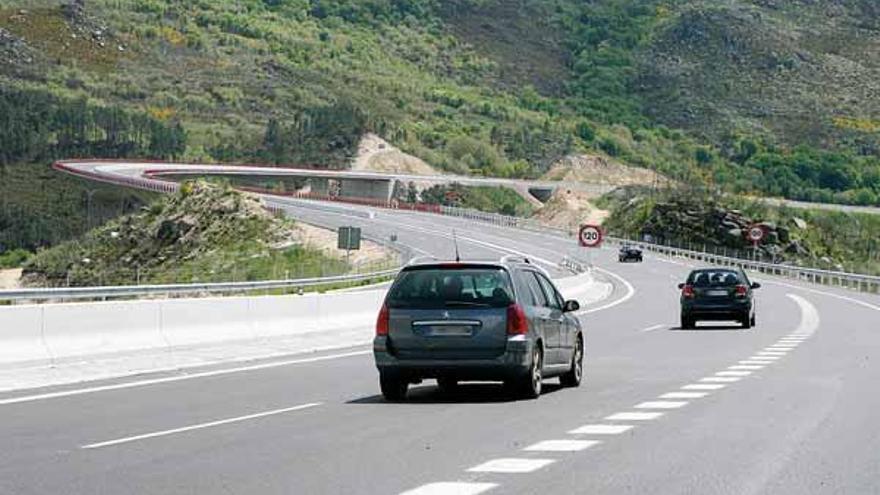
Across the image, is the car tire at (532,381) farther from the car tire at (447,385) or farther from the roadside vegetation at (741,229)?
the roadside vegetation at (741,229)

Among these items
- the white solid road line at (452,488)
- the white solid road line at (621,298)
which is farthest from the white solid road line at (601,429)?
the white solid road line at (621,298)

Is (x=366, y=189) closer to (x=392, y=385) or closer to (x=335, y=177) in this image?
(x=335, y=177)

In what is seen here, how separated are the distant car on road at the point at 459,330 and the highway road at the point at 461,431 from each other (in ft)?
1.18

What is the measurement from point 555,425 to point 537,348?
3.37 metres

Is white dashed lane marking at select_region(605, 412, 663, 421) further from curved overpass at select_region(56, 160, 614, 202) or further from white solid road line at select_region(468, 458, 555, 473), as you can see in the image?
curved overpass at select_region(56, 160, 614, 202)

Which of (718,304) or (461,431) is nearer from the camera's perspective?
(461,431)

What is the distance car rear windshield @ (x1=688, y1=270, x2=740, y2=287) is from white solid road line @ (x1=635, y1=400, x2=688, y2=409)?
22.2m

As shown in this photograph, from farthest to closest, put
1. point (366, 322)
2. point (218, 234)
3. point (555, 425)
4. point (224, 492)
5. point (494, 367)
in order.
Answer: point (218, 234) → point (366, 322) → point (494, 367) → point (555, 425) → point (224, 492)

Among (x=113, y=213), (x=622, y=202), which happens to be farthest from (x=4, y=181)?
(x=622, y=202)

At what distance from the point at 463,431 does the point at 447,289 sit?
388cm

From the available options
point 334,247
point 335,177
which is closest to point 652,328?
point 334,247

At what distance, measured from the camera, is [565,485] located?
11.7 m

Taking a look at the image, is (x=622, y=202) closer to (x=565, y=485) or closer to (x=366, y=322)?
(x=366, y=322)

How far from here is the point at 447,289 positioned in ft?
63.4
